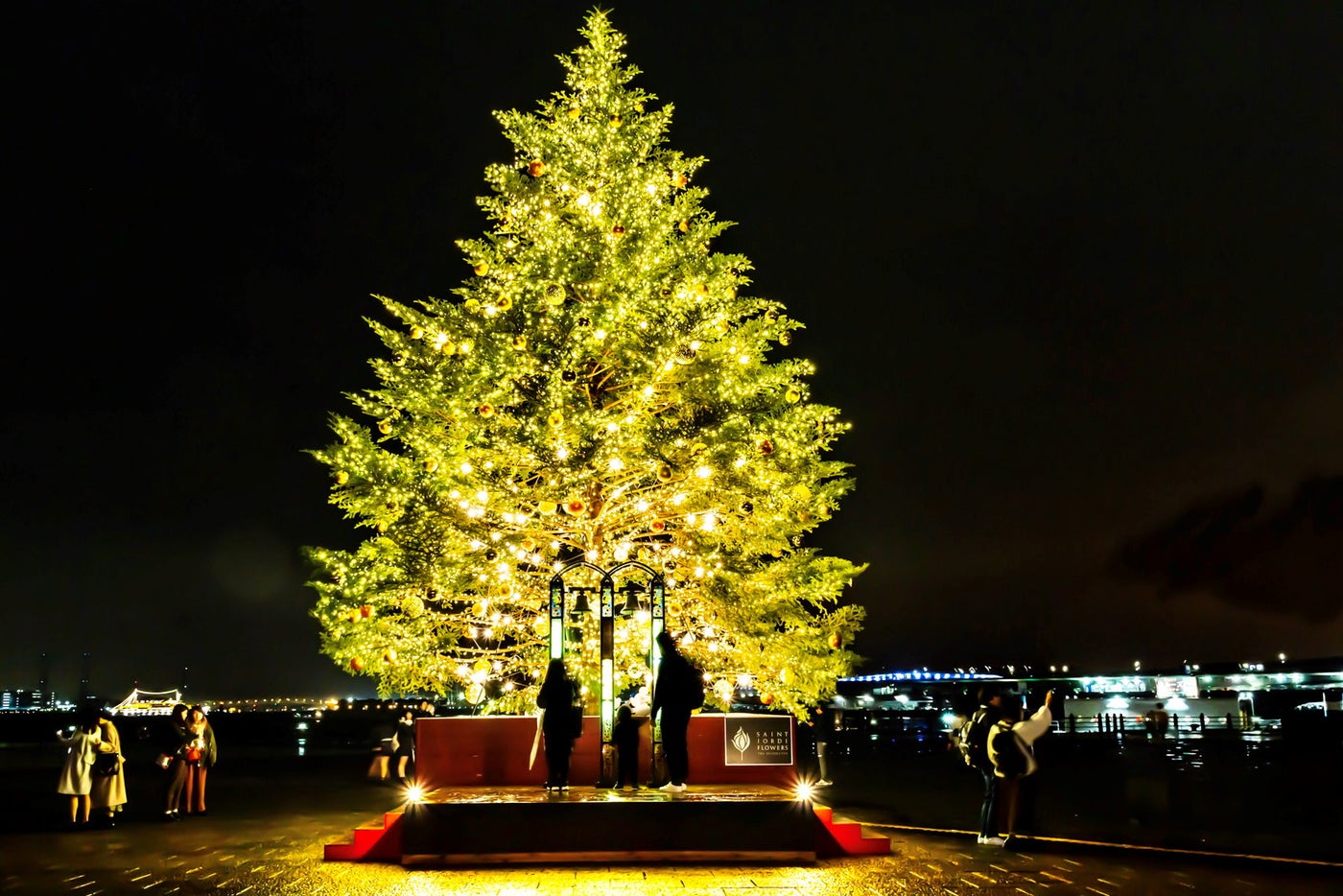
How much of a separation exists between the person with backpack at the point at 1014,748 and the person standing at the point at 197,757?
10939 mm

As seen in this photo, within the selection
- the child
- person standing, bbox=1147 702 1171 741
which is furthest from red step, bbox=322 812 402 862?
person standing, bbox=1147 702 1171 741

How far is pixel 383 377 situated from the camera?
1808cm

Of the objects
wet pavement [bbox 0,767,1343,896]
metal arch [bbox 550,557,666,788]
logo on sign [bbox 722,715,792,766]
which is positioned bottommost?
wet pavement [bbox 0,767,1343,896]

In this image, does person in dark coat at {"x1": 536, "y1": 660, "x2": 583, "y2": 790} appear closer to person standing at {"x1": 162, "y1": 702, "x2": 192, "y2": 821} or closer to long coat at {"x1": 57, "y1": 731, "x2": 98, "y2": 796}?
person standing at {"x1": 162, "y1": 702, "x2": 192, "y2": 821}

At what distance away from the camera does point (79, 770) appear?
50.8 feet

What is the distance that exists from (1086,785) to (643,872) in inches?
533

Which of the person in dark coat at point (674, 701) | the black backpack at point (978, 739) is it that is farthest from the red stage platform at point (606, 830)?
the black backpack at point (978, 739)

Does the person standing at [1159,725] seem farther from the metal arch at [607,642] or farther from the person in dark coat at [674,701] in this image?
the person in dark coat at [674,701]

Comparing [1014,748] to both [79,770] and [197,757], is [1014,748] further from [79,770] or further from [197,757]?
[79,770]

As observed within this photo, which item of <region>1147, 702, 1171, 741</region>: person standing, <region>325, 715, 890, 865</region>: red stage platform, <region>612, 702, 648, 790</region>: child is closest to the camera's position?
<region>325, 715, 890, 865</region>: red stage platform

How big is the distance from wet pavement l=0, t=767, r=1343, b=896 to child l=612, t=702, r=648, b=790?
6.75 feet

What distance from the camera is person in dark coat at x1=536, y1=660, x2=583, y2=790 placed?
12.6 meters

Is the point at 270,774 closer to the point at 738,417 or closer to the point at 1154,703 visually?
the point at 738,417

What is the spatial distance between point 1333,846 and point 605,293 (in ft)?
39.4
